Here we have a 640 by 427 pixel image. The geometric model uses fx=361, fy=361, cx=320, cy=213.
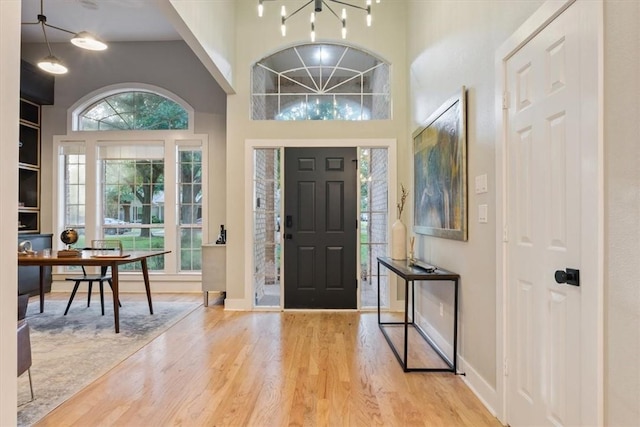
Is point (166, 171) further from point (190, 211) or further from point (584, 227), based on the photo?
point (584, 227)

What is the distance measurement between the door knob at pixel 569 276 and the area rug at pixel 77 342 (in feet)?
9.27

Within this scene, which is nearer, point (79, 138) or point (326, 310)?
point (326, 310)

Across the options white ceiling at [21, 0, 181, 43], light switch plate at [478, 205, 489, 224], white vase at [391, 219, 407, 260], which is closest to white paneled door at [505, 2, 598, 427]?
light switch plate at [478, 205, 489, 224]

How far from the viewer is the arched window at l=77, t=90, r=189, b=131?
5.68 m

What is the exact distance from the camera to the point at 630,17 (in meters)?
1.19

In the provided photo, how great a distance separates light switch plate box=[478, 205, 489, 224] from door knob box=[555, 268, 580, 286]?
76 centimetres

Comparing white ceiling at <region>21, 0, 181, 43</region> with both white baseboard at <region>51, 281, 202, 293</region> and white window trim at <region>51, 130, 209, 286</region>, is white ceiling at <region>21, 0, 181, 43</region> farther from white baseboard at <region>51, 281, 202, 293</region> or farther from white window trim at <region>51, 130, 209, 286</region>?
white baseboard at <region>51, 281, 202, 293</region>

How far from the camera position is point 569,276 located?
149 centimetres

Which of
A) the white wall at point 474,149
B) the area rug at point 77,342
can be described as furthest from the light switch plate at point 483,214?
the area rug at point 77,342

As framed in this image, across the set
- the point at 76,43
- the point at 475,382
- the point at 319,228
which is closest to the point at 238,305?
the point at 319,228

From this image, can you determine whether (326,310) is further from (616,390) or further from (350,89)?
(616,390)

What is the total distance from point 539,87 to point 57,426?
3.08 m

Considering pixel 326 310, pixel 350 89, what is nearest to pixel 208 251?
pixel 326 310

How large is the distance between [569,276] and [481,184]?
3.20 feet
